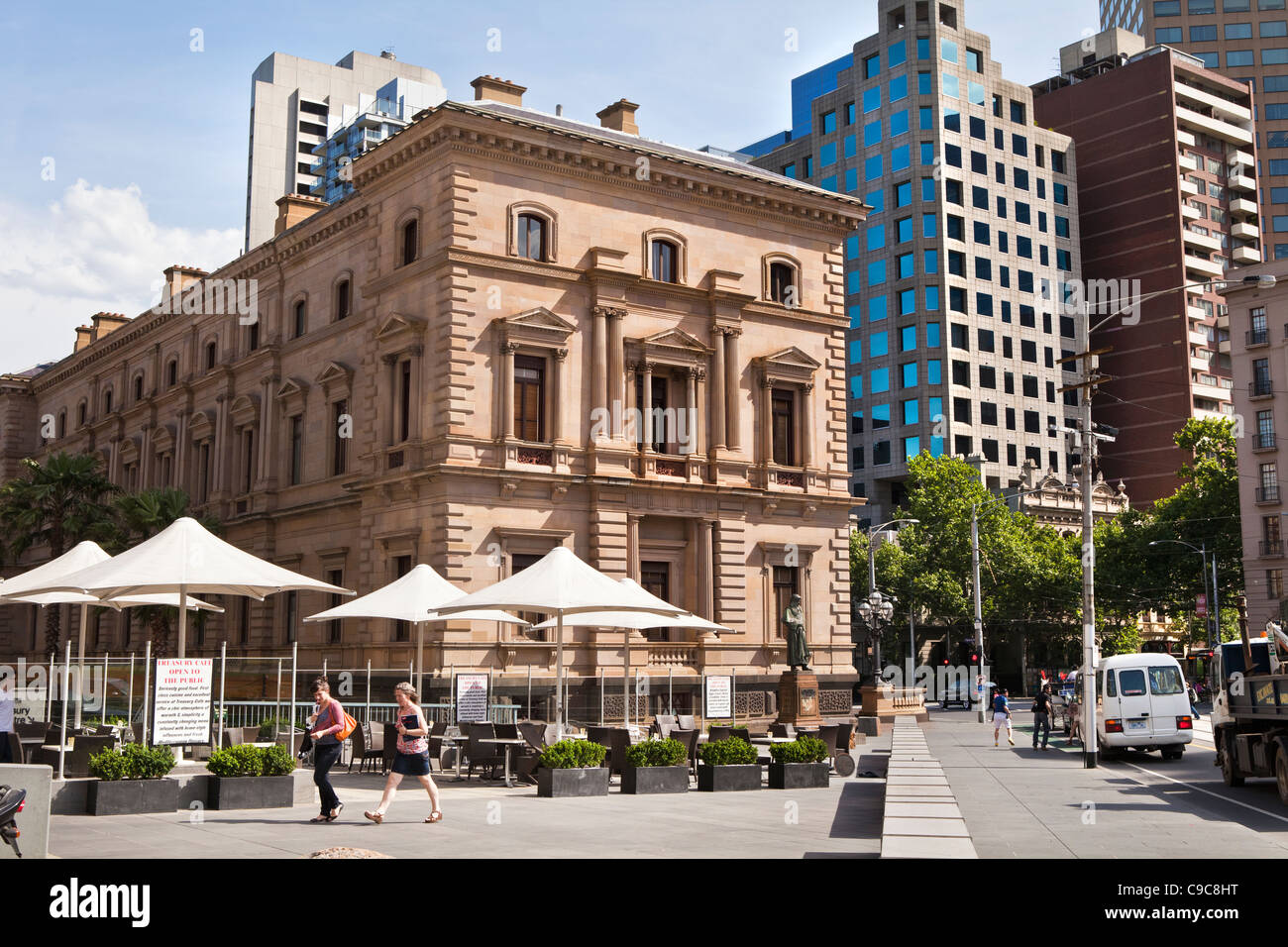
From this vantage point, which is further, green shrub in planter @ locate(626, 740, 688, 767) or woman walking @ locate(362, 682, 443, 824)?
green shrub in planter @ locate(626, 740, 688, 767)

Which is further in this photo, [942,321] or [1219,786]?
[942,321]

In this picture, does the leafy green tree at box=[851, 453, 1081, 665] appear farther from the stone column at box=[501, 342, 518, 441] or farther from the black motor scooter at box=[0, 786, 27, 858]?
the black motor scooter at box=[0, 786, 27, 858]

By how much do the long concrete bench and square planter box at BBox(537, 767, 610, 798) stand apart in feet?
14.7

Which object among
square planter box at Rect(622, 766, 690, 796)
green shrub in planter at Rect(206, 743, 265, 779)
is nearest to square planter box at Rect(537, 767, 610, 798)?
square planter box at Rect(622, 766, 690, 796)

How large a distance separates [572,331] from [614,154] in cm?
597

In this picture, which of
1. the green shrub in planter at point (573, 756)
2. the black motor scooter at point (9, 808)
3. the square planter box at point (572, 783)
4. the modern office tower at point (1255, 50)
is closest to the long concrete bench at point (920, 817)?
the square planter box at point (572, 783)

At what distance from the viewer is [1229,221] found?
106812 millimetres

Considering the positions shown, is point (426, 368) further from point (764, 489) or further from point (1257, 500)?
point (1257, 500)

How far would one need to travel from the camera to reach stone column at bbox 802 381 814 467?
144 ft

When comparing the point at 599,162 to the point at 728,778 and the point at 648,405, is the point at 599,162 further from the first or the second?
the point at 728,778

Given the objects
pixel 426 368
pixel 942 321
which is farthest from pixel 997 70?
pixel 426 368

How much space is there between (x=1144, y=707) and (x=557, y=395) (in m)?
18.6

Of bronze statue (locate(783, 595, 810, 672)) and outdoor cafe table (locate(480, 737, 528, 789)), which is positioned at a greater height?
bronze statue (locate(783, 595, 810, 672))

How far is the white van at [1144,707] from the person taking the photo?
31.4m
